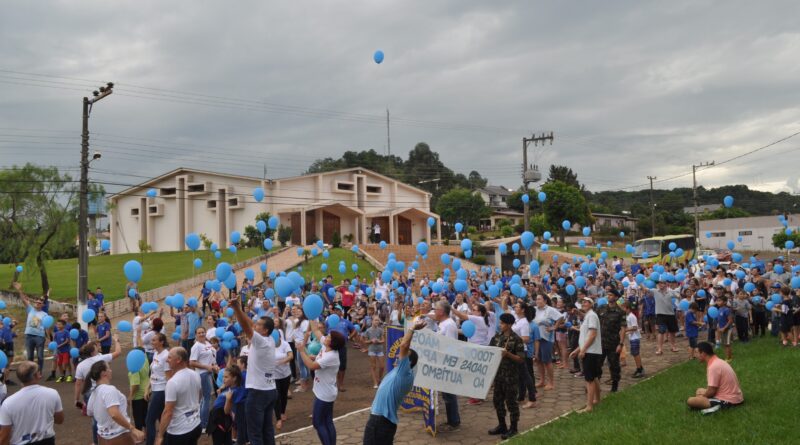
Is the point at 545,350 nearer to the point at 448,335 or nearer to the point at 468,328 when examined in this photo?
the point at 468,328

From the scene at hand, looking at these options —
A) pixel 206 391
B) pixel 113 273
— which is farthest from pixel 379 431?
pixel 113 273

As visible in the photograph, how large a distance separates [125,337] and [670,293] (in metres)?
17.0

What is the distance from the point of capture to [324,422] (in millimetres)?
5969

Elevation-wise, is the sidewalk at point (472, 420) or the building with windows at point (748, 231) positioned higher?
the building with windows at point (748, 231)

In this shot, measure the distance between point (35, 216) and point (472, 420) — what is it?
93.4 feet

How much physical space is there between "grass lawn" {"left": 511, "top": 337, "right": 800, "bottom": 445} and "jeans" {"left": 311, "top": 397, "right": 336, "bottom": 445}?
215 cm

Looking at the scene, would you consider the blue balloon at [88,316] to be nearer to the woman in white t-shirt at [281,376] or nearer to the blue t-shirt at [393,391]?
the woman in white t-shirt at [281,376]

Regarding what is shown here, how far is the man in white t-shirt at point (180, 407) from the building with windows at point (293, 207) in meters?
36.2

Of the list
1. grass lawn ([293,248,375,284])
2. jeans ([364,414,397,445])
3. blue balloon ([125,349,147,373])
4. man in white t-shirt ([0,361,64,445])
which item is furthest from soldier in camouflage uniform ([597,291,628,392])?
grass lawn ([293,248,375,284])

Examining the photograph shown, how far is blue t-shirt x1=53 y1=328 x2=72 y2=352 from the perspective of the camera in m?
11.9

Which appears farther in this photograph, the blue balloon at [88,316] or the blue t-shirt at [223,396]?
the blue balloon at [88,316]

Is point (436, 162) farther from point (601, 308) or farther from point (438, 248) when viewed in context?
point (601, 308)

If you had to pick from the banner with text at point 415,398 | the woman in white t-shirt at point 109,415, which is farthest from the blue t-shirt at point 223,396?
the banner with text at point 415,398

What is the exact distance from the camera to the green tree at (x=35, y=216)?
90.5 feet
